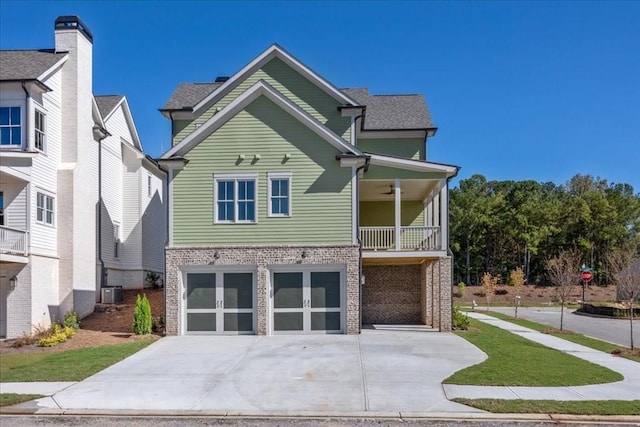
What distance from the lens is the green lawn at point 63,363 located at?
12766 millimetres

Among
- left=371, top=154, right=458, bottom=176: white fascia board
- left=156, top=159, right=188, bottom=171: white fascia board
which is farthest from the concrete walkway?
left=156, top=159, right=188, bottom=171: white fascia board

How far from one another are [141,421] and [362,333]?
1079 centimetres

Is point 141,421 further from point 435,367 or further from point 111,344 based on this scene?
point 111,344

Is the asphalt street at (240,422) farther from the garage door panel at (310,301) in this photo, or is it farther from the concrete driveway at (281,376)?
the garage door panel at (310,301)

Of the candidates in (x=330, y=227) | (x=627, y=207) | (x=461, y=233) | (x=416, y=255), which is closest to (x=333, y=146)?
(x=330, y=227)

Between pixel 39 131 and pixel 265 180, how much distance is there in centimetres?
843

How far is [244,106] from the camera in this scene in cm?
1956

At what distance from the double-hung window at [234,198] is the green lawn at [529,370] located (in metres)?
8.42

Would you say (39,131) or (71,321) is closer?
(71,321)

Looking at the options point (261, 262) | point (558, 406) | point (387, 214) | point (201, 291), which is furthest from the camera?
point (387, 214)

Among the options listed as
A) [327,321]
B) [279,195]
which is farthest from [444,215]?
[279,195]

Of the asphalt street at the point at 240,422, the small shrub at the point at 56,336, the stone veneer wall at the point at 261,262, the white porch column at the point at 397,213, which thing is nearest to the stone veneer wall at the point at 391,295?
the white porch column at the point at 397,213

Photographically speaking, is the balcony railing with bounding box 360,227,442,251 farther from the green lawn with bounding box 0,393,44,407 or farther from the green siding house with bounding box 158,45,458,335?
the green lawn with bounding box 0,393,44,407

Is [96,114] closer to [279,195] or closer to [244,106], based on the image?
[244,106]
